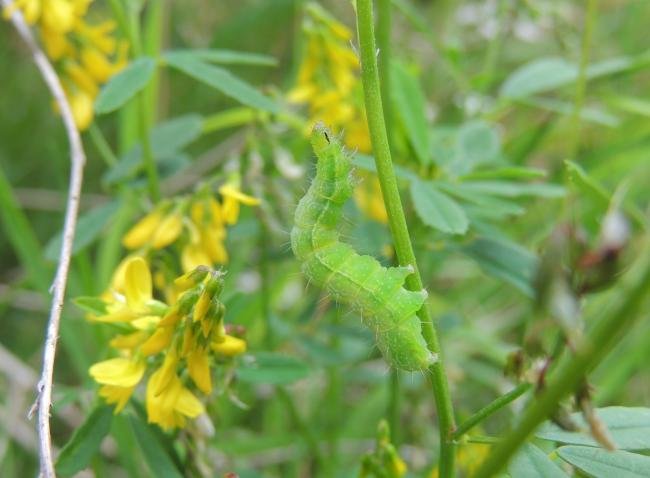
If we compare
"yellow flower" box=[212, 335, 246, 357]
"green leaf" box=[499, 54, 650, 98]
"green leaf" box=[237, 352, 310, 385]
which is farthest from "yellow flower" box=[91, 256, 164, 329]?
"green leaf" box=[499, 54, 650, 98]

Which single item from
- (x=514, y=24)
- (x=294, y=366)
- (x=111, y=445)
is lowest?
(x=111, y=445)

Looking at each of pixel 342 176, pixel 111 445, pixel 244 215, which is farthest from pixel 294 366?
pixel 111 445

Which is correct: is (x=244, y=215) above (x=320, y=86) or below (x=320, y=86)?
below

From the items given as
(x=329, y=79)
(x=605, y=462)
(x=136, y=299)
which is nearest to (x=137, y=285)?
(x=136, y=299)

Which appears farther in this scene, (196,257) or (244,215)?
(244,215)

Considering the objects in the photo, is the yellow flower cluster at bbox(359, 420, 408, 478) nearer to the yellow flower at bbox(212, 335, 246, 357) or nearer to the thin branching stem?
the yellow flower at bbox(212, 335, 246, 357)

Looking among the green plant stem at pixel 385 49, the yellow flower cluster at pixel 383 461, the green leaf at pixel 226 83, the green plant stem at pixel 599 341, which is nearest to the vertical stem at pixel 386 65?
the green plant stem at pixel 385 49

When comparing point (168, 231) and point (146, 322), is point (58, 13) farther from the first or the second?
point (146, 322)

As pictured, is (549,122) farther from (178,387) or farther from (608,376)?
(178,387)
